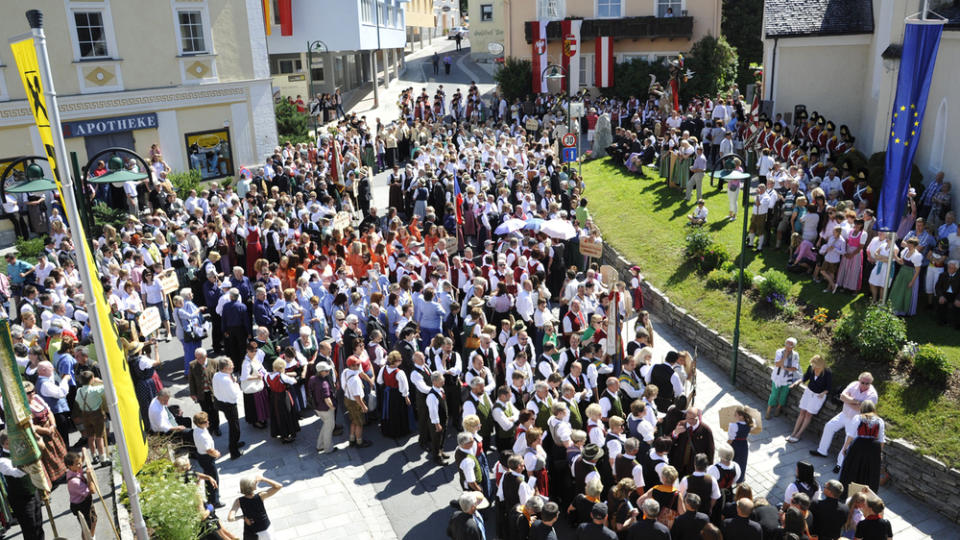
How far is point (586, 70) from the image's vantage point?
40.1 meters

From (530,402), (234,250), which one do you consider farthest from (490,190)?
(530,402)

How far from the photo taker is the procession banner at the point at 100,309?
20.2 feet

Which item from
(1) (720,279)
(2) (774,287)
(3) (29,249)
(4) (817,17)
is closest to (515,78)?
(4) (817,17)

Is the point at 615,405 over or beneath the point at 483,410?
over

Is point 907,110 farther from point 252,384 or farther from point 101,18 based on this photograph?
point 101,18

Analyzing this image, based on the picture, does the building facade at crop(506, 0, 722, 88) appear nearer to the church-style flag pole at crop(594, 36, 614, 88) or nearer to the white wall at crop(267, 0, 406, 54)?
the church-style flag pole at crop(594, 36, 614, 88)

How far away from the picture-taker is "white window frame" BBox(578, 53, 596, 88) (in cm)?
3984

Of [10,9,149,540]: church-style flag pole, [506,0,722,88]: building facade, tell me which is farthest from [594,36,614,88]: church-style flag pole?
[10,9,149,540]: church-style flag pole

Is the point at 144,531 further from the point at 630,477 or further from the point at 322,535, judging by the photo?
the point at 630,477

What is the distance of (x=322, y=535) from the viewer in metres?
9.69

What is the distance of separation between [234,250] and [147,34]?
10981 millimetres

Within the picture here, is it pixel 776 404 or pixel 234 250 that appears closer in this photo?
pixel 776 404

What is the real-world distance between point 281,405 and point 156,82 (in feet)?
55.3

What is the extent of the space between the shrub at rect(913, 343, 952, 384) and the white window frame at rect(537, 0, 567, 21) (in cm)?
3213
